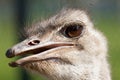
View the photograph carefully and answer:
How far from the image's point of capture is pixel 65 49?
11.7ft

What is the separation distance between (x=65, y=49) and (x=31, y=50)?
0.82 ft

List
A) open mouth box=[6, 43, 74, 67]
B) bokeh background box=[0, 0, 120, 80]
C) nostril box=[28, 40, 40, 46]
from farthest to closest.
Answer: bokeh background box=[0, 0, 120, 80], nostril box=[28, 40, 40, 46], open mouth box=[6, 43, 74, 67]

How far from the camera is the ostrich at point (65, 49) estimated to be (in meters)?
3.42

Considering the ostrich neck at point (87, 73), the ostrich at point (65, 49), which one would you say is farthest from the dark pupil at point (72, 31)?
the ostrich neck at point (87, 73)

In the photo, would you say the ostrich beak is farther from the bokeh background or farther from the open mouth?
the bokeh background

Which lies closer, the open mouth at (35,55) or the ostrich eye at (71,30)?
the open mouth at (35,55)

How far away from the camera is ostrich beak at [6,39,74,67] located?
3352 mm

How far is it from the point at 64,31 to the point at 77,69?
243 millimetres

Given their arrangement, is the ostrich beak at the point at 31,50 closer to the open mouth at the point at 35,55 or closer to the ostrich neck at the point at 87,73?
the open mouth at the point at 35,55

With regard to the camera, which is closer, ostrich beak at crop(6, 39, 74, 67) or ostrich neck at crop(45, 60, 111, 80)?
ostrich beak at crop(6, 39, 74, 67)

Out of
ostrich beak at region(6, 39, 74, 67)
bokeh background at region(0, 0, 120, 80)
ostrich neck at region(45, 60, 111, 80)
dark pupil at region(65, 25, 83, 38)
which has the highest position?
bokeh background at region(0, 0, 120, 80)

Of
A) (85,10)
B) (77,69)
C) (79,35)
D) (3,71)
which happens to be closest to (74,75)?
(77,69)

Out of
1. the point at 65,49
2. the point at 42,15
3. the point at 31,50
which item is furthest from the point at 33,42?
the point at 42,15

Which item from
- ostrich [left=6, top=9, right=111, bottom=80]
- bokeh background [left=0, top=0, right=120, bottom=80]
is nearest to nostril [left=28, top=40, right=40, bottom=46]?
ostrich [left=6, top=9, right=111, bottom=80]
